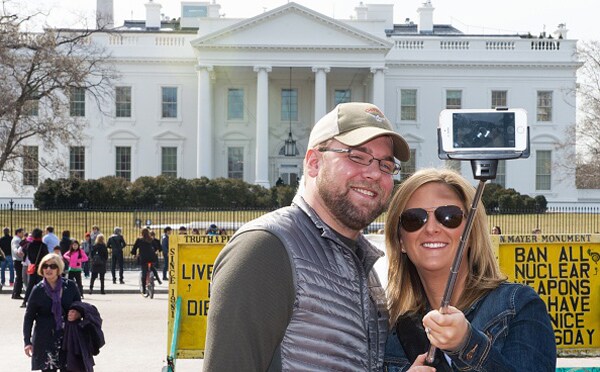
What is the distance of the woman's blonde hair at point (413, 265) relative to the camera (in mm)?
3254

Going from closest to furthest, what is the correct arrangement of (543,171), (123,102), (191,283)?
(191,283), (123,102), (543,171)

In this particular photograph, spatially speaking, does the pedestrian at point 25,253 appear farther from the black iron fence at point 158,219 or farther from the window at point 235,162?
the window at point 235,162

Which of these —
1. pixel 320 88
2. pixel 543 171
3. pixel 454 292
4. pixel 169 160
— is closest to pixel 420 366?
pixel 454 292

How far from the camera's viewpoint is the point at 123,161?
5719cm

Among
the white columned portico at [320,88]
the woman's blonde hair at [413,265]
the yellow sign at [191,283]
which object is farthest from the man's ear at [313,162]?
the white columned portico at [320,88]

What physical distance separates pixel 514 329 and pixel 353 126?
84 cm

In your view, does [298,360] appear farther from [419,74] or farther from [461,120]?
[419,74]

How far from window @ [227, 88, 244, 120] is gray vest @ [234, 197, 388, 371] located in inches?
2137

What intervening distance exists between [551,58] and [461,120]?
58.3 meters

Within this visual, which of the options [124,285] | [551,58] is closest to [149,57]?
[551,58]

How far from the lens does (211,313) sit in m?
2.80

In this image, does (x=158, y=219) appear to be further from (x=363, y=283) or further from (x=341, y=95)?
(x=363, y=283)

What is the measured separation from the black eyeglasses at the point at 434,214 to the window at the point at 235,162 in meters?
52.9

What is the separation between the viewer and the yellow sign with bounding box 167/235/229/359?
8406 mm
